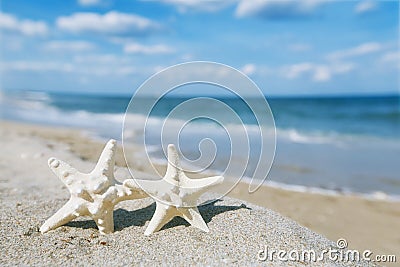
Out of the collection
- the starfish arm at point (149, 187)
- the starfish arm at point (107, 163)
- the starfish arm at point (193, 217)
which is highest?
the starfish arm at point (107, 163)

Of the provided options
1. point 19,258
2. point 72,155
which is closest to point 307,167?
point 72,155

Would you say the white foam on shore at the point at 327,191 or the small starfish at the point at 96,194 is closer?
the small starfish at the point at 96,194

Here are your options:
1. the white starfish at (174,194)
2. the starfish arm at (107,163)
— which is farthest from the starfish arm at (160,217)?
the starfish arm at (107,163)

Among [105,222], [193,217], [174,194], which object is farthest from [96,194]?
[193,217]

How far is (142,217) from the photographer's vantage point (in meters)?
3.92

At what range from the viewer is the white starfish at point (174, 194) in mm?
3430

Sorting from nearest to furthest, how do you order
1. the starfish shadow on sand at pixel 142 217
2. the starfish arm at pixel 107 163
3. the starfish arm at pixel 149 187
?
1. the starfish arm at pixel 149 187
2. the starfish arm at pixel 107 163
3. the starfish shadow on sand at pixel 142 217

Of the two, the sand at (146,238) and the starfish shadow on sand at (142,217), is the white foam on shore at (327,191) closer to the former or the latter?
the sand at (146,238)

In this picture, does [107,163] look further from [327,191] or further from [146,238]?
[327,191]

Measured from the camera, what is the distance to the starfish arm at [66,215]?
3482 mm

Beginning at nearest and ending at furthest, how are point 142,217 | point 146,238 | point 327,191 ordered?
point 146,238 → point 142,217 → point 327,191

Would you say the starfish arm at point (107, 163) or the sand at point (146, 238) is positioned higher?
the starfish arm at point (107, 163)

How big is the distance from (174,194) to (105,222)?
716mm

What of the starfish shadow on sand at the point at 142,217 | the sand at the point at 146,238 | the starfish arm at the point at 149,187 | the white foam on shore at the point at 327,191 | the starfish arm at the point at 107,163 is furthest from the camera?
the white foam on shore at the point at 327,191
